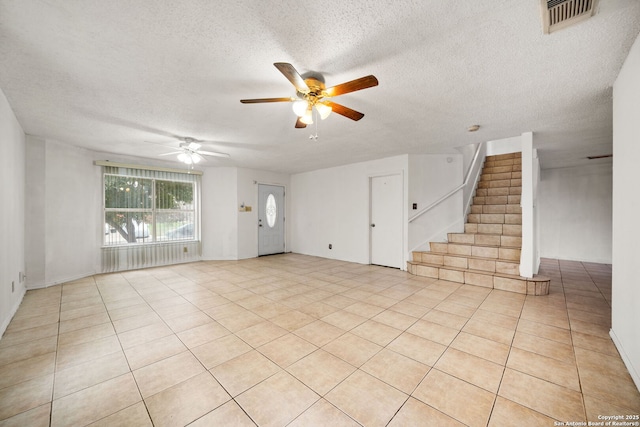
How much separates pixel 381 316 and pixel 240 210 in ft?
15.8

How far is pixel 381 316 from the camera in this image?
2928mm

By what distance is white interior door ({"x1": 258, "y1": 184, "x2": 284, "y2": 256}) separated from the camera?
7.11m

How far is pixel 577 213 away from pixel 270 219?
8243 mm

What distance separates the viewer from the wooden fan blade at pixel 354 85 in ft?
6.09

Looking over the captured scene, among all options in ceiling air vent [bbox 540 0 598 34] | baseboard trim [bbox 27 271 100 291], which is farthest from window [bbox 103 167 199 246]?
ceiling air vent [bbox 540 0 598 34]

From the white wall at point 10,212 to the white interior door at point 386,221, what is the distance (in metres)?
5.70

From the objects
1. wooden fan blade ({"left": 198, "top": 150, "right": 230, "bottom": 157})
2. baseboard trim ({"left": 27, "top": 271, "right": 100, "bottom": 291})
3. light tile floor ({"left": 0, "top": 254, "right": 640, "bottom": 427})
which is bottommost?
light tile floor ({"left": 0, "top": 254, "right": 640, "bottom": 427})

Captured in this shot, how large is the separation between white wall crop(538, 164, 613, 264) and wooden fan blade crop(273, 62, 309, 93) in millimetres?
6945

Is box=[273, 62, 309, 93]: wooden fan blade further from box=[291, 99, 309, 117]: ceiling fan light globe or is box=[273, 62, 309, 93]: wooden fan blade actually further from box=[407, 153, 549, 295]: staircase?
box=[407, 153, 549, 295]: staircase

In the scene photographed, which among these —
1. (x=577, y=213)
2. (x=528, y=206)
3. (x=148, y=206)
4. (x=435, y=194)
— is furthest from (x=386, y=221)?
(x=148, y=206)

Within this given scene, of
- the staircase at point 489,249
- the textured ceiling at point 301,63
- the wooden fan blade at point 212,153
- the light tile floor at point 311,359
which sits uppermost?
the textured ceiling at point 301,63

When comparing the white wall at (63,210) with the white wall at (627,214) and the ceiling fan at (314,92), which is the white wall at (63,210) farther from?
the white wall at (627,214)

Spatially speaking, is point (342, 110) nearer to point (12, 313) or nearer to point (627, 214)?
point (627, 214)

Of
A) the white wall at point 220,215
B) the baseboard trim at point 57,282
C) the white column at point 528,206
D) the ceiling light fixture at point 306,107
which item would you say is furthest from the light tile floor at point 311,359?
the white wall at point 220,215
